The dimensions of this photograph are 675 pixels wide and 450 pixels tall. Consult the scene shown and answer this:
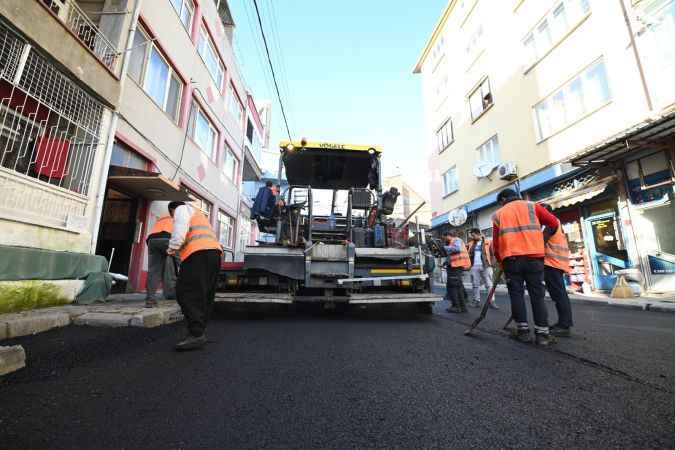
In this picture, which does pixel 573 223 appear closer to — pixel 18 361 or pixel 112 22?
pixel 18 361

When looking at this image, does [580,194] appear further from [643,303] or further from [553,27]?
[553,27]

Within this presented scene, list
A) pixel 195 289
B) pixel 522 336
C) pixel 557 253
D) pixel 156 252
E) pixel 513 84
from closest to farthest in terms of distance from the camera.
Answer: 1. pixel 195 289
2. pixel 522 336
3. pixel 557 253
4. pixel 156 252
5. pixel 513 84

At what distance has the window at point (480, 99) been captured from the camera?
13.6 metres

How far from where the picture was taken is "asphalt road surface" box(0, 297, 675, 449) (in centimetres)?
133

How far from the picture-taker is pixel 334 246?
14.8ft

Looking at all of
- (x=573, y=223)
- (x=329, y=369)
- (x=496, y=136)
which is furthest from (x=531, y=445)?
(x=496, y=136)

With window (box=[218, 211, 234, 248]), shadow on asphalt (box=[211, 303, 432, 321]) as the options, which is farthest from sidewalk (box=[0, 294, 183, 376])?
window (box=[218, 211, 234, 248])

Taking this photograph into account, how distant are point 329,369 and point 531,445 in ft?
4.28

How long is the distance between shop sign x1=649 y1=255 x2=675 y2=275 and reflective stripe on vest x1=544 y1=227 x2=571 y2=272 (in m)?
5.90

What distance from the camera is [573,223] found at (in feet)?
32.1

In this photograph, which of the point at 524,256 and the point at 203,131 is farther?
the point at 203,131

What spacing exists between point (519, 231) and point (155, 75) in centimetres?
878

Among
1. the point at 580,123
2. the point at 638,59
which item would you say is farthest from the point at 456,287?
the point at 638,59

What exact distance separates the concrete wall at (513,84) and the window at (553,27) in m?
0.19
